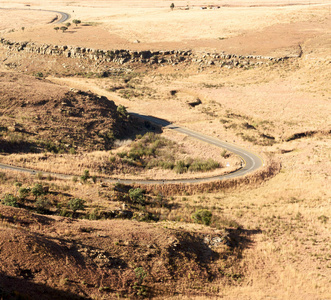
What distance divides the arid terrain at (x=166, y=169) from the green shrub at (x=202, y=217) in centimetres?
13

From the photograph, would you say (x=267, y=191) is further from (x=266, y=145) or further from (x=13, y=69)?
(x=13, y=69)

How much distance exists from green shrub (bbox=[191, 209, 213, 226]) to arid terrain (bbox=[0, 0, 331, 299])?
133mm

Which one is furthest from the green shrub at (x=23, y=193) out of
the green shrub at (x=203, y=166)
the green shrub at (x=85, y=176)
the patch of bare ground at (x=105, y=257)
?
the green shrub at (x=203, y=166)

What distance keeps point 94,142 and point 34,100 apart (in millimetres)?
11761

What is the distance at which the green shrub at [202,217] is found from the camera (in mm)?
28116

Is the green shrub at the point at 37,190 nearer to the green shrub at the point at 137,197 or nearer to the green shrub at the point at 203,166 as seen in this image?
the green shrub at the point at 137,197

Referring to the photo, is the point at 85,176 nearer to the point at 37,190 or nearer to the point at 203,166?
the point at 37,190

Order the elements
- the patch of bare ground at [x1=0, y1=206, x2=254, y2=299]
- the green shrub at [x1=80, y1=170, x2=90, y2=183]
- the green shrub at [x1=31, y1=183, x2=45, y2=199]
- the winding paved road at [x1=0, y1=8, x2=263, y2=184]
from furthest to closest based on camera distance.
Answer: the winding paved road at [x1=0, y1=8, x2=263, y2=184] → the green shrub at [x1=80, y1=170, x2=90, y2=183] → the green shrub at [x1=31, y1=183, x2=45, y2=199] → the patch of bare ground at [x1=0, y1=206, x2=254, y2=299]

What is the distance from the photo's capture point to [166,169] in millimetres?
38938

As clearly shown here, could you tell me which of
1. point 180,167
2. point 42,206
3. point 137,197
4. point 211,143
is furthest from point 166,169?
point 42,206

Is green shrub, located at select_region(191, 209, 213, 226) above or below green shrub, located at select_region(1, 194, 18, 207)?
below

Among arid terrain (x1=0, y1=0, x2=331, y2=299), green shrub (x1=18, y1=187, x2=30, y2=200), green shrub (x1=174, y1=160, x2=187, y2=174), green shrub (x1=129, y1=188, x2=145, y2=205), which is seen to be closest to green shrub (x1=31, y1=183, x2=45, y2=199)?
arid terrain (x1=0, y1=0, x2=331, y2=299)

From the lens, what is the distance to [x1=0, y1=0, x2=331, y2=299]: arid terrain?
20.1 metres

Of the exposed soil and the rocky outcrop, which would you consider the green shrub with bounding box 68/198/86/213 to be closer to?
the exposed soil
